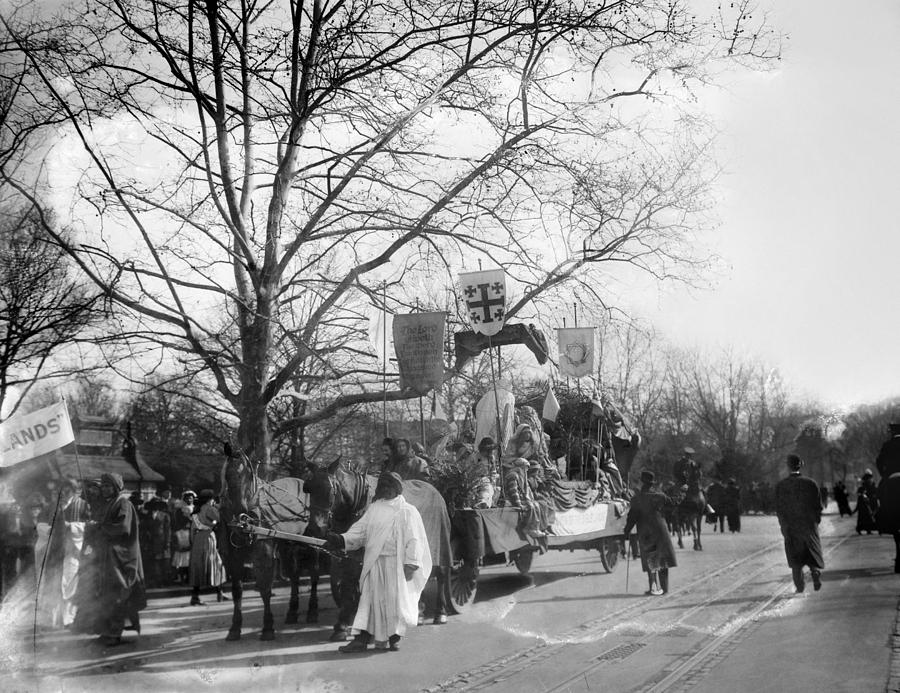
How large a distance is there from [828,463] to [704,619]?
6.09ft

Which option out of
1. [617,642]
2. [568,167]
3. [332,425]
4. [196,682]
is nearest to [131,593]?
[196,682]

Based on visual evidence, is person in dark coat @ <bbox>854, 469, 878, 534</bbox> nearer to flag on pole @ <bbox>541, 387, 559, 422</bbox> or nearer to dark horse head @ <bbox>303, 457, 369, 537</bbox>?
flag on pole @ <bbox>541, 387, 559, 422</bbox>

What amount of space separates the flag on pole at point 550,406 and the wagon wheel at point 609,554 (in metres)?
2.52

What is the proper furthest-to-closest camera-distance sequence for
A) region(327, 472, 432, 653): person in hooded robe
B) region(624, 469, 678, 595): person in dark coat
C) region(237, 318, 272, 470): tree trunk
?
region(624, 469, 678, 595): person in dark coat, region(237, 318, 272, 470): tree trunk, region(327, 472, 432, 653): person in hooded robe

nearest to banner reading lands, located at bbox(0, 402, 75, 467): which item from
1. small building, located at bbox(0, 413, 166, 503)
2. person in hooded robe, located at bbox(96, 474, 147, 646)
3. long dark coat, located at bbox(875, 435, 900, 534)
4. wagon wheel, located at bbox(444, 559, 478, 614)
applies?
small building, located at bbox(0, 413, 166, 503)

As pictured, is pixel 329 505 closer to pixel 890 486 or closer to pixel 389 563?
pixel 389 563

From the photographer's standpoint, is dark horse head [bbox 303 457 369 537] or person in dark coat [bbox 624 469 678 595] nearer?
dark horse head [bbox 303 457 369 537]

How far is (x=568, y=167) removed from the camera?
28.4 feet

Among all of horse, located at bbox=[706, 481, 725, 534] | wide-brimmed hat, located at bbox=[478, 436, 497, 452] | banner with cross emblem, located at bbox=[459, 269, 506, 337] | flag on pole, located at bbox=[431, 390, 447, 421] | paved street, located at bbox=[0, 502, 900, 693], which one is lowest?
paved street, located at bbox=[0, 502, 900, 693]

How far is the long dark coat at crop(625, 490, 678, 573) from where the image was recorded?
9594 millimetres

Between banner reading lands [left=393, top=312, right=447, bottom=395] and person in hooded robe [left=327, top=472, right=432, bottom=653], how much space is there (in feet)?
4.03

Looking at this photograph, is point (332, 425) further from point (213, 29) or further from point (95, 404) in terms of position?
point (213, 29)

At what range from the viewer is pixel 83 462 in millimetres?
6332

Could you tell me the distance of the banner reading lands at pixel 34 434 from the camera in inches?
198
